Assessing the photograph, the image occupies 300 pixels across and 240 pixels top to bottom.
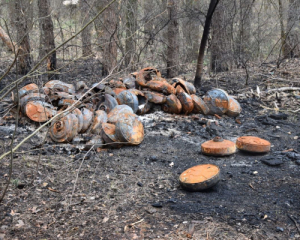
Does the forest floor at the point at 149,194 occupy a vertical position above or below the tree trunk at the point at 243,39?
below

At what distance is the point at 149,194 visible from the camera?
352cm

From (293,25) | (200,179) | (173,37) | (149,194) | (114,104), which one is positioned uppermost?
(293,25)

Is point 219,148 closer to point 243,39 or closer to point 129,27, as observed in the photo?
point 243,39

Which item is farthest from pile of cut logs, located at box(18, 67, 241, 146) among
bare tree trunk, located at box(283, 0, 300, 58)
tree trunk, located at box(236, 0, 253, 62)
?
bare tree trunk, located at box(283, 0, 300, 58)

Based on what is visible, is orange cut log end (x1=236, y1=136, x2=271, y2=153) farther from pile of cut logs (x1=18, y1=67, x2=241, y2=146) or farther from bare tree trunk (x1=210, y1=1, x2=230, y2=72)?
bare tree trunk (x1=210, y1=1, x2=230, y2=72)

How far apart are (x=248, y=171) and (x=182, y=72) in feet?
21.9

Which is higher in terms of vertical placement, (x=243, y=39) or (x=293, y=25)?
(x=293, y=25)

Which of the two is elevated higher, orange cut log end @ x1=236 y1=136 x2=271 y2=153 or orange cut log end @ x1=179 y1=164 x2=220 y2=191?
orange cut log end @ x1=236 y1=136 x2=271 y2=153

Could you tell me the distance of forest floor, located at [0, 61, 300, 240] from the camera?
2803 mm

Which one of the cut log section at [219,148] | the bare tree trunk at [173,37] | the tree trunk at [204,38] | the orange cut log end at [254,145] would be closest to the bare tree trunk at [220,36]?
the bare tree trunk at [173,37]

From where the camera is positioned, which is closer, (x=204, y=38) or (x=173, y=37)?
(x=204, y=38)

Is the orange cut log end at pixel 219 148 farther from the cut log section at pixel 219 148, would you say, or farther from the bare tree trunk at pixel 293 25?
the bare tree trunk at pixel 293 25

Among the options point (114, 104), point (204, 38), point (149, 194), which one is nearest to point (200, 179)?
point (149, 194)

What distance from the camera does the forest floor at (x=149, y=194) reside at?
2.80m
